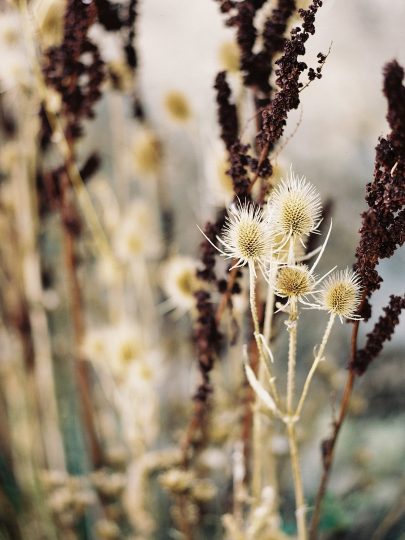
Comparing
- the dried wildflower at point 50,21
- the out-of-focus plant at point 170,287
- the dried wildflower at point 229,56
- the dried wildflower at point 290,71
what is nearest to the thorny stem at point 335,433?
the out-of-focus plant at point 170,287

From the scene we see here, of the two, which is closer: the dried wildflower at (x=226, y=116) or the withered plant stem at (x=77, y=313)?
the dried wildflower at (x=226, y=116)

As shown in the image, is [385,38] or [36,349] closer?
[36,349]

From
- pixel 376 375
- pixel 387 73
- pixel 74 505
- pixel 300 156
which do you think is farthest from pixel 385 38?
pixel 74 505

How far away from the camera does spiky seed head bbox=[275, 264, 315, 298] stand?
302 mm

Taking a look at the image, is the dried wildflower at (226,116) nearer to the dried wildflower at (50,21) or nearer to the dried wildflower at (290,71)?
the dried wildflower at (290,71)

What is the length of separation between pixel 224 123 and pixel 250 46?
0.05 metres

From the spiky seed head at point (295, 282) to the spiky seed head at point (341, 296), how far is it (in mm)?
10

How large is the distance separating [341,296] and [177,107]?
0.40 m

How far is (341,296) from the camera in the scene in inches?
11.9

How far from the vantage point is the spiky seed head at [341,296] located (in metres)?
0.30

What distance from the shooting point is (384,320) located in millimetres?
339

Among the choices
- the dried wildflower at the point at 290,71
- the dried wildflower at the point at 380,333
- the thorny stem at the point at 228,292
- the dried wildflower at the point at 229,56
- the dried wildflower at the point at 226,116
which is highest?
the dried wildflower at the point at 229,56

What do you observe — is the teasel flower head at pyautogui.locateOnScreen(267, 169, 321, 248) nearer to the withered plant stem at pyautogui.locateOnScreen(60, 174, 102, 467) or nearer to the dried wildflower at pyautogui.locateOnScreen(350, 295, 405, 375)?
the dried wildflower at pyautogui.locateOnScreen(350, 295, 405, 375)

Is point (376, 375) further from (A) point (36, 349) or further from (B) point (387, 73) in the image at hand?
(B) point (387, 73)
